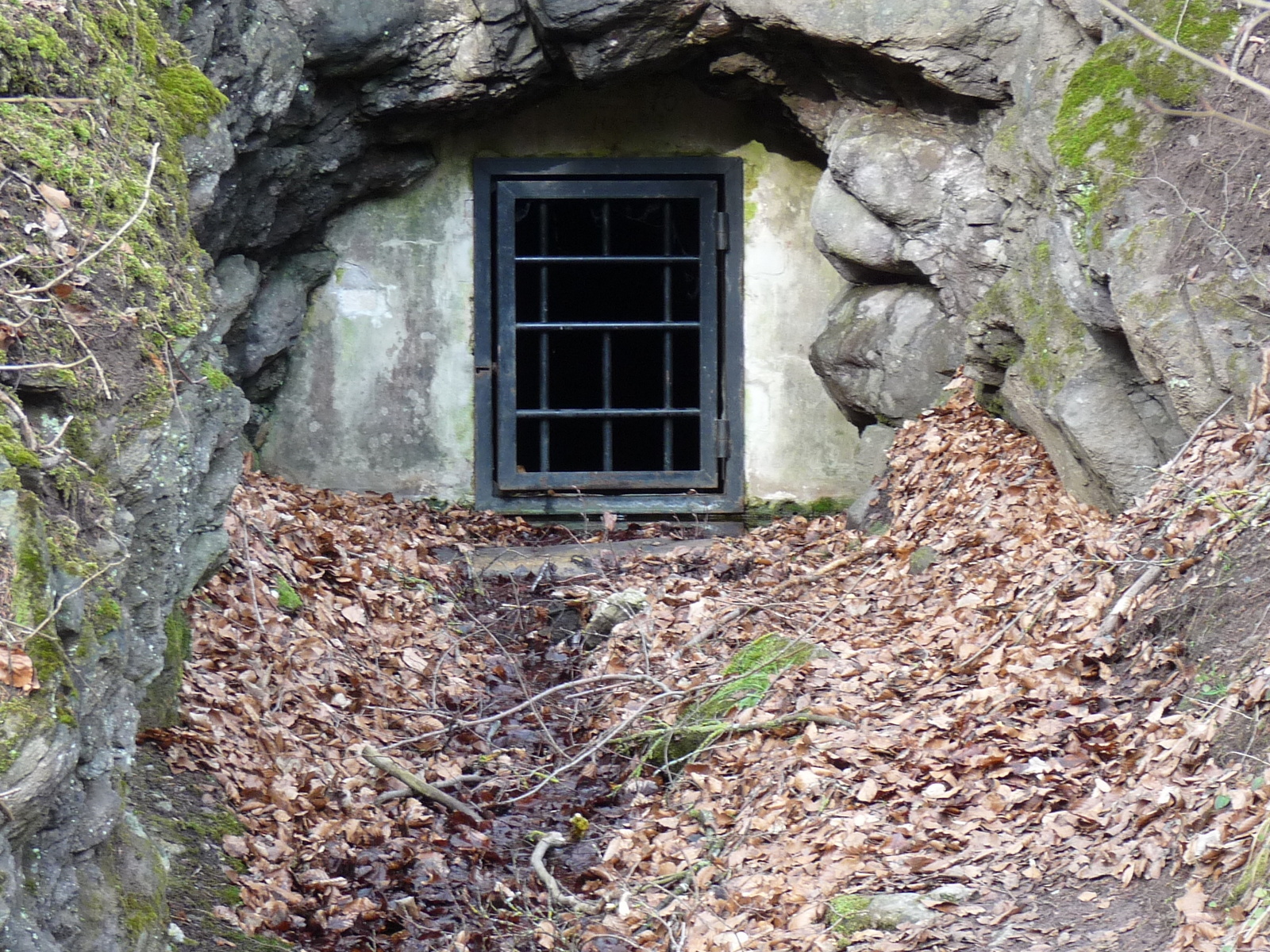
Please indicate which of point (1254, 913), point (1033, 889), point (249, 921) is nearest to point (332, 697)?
point (249, 921)

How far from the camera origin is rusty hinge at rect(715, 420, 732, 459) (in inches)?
350

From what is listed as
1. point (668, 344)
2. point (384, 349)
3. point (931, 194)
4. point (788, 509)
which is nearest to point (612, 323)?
point (668, 344)

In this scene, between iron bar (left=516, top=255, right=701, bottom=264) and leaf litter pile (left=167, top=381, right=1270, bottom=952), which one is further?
iron bar (left=516, top=255, right=701, bottom=264)

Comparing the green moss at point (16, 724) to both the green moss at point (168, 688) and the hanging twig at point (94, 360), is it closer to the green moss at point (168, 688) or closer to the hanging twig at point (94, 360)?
the hanging twig at point (94, 360)

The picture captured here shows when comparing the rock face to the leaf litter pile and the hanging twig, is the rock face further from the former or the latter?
the hanging twig

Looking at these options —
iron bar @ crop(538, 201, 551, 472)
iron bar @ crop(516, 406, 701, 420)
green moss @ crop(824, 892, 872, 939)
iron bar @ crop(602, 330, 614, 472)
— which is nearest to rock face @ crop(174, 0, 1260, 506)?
iron bar @ crop(538, 201, 551, 472)

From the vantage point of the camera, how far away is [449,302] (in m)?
8.84

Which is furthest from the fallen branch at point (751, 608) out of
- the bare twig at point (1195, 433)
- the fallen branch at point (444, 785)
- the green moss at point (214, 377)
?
the green moss at point (214, 377)

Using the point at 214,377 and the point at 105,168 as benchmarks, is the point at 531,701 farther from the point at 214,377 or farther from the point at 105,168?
the point at 105,168

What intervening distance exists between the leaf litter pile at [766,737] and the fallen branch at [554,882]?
15 mm

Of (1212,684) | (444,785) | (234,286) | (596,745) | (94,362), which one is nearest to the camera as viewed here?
(94,362)

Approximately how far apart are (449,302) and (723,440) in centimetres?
213

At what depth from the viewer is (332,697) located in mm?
5582

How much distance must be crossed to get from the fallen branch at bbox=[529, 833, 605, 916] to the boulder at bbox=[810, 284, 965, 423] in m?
3.98
